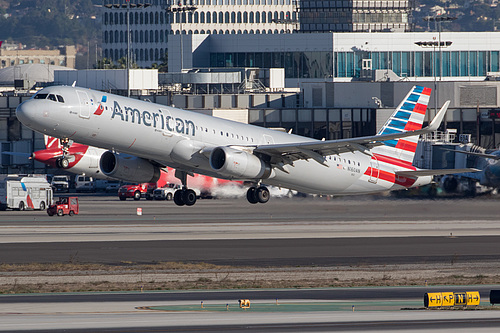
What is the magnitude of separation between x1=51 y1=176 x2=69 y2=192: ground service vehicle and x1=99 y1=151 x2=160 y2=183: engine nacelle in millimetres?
66515

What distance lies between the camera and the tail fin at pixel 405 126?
66.4 m

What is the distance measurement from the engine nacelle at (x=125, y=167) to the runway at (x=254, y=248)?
4.70 metres

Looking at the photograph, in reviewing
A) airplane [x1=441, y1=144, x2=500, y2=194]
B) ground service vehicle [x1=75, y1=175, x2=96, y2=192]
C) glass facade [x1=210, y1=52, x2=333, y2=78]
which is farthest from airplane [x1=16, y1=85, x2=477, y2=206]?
glass facade [x1=210, y1=52, x2=333, y2=78]

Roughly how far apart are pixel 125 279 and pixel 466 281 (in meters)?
17.2

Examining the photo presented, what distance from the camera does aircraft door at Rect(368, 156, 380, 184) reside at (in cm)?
6500

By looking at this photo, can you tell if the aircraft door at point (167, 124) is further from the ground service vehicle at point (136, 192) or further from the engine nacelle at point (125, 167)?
the ground service vehicle at point (136, 192)

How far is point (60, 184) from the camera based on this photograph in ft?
410

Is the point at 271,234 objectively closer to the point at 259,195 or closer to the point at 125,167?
the point at 259,195

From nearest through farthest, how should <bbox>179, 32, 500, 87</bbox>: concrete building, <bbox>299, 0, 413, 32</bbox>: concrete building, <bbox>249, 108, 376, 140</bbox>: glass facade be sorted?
<bbox>249, 108, 376, 140</bbox>: glass facade, <bbox>179, 32, 500, 87</bbox>: concrete building, <bbox>299, 0, 413, 32</bbox>: concrete building

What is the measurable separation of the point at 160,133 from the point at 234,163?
15.5 ft

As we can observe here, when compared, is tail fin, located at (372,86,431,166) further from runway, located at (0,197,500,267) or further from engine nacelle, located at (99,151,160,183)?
engine nacelle, located at (99,151,160,183)

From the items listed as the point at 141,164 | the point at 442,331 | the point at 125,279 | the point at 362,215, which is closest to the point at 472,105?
the point at 362,215

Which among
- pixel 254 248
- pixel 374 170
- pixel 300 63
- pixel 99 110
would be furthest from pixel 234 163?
pixel 300 63

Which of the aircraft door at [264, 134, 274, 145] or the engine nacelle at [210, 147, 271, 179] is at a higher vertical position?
the aircraft door at [264, 134, 274, 145]
